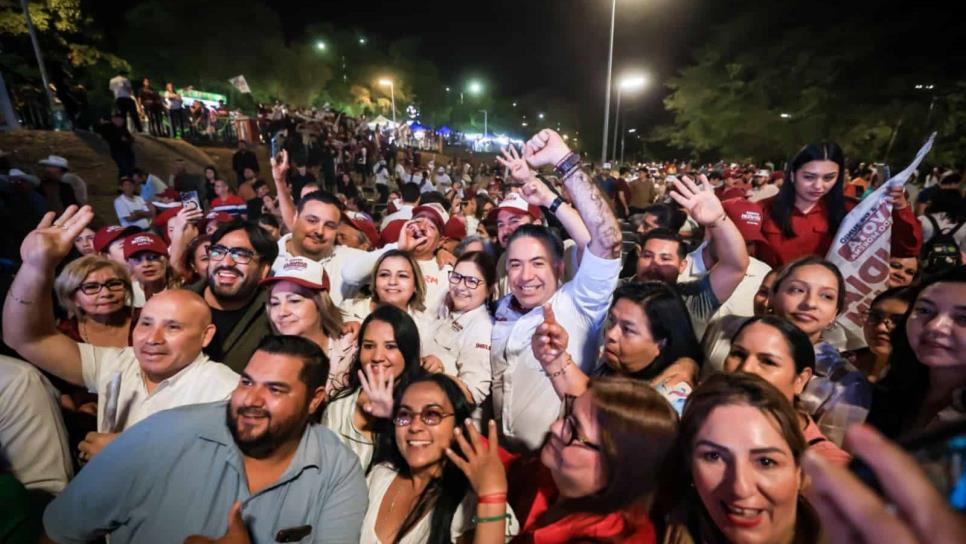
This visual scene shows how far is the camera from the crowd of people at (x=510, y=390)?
1.78m

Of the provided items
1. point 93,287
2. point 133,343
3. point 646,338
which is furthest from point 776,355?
point 93,287

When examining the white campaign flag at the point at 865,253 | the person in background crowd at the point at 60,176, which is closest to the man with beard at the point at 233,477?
the white campaign flag at the point at 865,253

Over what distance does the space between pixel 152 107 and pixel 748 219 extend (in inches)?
897

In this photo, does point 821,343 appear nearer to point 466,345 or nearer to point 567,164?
point 567,164

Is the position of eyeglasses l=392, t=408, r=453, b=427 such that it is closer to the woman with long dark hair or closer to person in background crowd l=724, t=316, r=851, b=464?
person in background crowd l=724, t=316, r=851, b=464

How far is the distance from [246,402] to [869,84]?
67.8ft

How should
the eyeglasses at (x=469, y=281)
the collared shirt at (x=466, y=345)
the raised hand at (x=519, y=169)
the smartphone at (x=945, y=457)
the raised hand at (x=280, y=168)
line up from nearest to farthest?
the smartphone at (x=945, y=457) < the collared shirt at (x=466, y=345) < the raised hand at (x=519, y=169) < the eyeglasses at (x=469, y=281) < the raised hand at (x=280, y=168)

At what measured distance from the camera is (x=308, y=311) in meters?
3.56

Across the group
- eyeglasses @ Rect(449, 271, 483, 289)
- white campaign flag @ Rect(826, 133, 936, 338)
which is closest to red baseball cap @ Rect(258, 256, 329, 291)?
eyeglasses @ Rect(449, 271, 483, 289)

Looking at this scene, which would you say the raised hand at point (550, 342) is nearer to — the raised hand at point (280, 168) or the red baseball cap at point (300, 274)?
the red baseball cap at point (300, 274)

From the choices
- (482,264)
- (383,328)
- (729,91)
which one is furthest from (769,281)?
(729,91)

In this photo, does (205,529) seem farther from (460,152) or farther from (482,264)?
(460,152)

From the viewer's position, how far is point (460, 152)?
47.7 metres

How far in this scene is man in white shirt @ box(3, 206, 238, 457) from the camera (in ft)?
8.96
